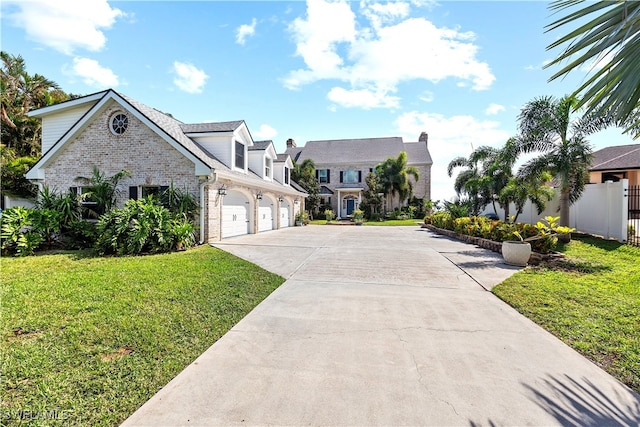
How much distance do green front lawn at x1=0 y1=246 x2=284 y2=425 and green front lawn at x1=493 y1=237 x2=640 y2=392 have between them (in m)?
4.73

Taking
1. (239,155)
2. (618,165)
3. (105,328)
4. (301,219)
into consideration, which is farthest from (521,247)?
(618,165)

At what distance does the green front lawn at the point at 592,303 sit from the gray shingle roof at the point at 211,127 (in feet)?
45.0

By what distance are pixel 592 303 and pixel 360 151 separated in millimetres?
32744

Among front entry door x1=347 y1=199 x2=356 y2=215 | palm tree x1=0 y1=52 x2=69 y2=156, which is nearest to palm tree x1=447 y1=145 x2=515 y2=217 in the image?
front entry door x1=347 y1=199 x2=356 y2=215

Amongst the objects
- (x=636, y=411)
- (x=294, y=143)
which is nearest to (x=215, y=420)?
(x=636, y=411)

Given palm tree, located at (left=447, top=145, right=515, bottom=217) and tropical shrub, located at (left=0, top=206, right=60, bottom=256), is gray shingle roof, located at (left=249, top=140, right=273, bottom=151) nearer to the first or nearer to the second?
tropical shrub, located at (left=0, top=206, right=60, bottom=256)

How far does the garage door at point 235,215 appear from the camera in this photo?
1368 cm

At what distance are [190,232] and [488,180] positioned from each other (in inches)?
661

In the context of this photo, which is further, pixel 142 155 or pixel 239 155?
pixel 239 155

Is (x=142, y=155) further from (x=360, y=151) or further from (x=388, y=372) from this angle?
(x=360, y=151)

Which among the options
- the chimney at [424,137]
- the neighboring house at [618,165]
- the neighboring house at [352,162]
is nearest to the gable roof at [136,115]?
the neighboring house at [352,162]

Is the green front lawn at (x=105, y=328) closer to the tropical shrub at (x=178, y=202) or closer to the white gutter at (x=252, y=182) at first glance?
the tropical shrub at (x=178, y=202)

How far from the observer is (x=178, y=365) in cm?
300

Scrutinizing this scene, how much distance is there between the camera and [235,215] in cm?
1467
